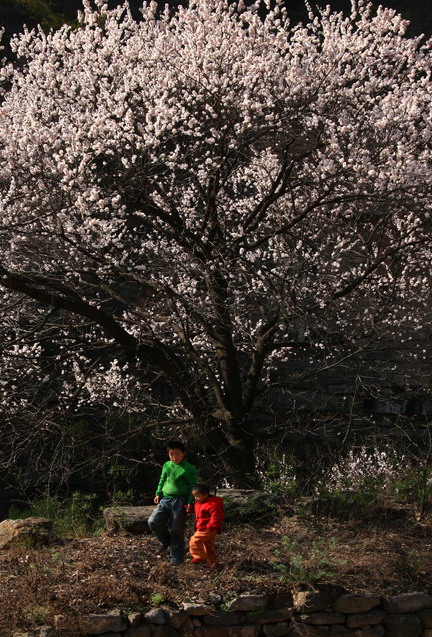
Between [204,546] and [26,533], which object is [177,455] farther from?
[26,533]

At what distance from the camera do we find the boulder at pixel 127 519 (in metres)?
8.62

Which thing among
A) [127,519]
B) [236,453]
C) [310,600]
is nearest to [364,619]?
[310,600]

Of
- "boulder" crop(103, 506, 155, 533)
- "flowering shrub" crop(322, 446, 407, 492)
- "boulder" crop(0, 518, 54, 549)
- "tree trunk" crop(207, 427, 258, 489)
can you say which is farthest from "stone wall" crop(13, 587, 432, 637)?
"tree trunk" crop(207, 427, 258, 489)

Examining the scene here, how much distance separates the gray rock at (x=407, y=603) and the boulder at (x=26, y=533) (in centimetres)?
325

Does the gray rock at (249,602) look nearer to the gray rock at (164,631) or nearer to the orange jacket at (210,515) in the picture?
the gray rock at (164,631)

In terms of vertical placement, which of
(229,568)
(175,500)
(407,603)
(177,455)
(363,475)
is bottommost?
(407,603)

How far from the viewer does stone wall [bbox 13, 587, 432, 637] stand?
671 cm

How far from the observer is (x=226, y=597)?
7199mm

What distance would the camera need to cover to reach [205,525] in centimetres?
755

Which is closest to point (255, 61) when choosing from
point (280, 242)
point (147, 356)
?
point (280, 242)

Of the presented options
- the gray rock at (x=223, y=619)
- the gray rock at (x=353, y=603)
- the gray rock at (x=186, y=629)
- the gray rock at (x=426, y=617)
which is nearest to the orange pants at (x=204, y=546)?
the gray rock at (x=223, y=619)

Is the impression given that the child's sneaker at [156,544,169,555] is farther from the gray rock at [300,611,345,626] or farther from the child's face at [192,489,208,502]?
the gray rock at [300,611,345,626]

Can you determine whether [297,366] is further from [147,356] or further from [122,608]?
[122,608]

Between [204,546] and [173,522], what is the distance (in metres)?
0.35
